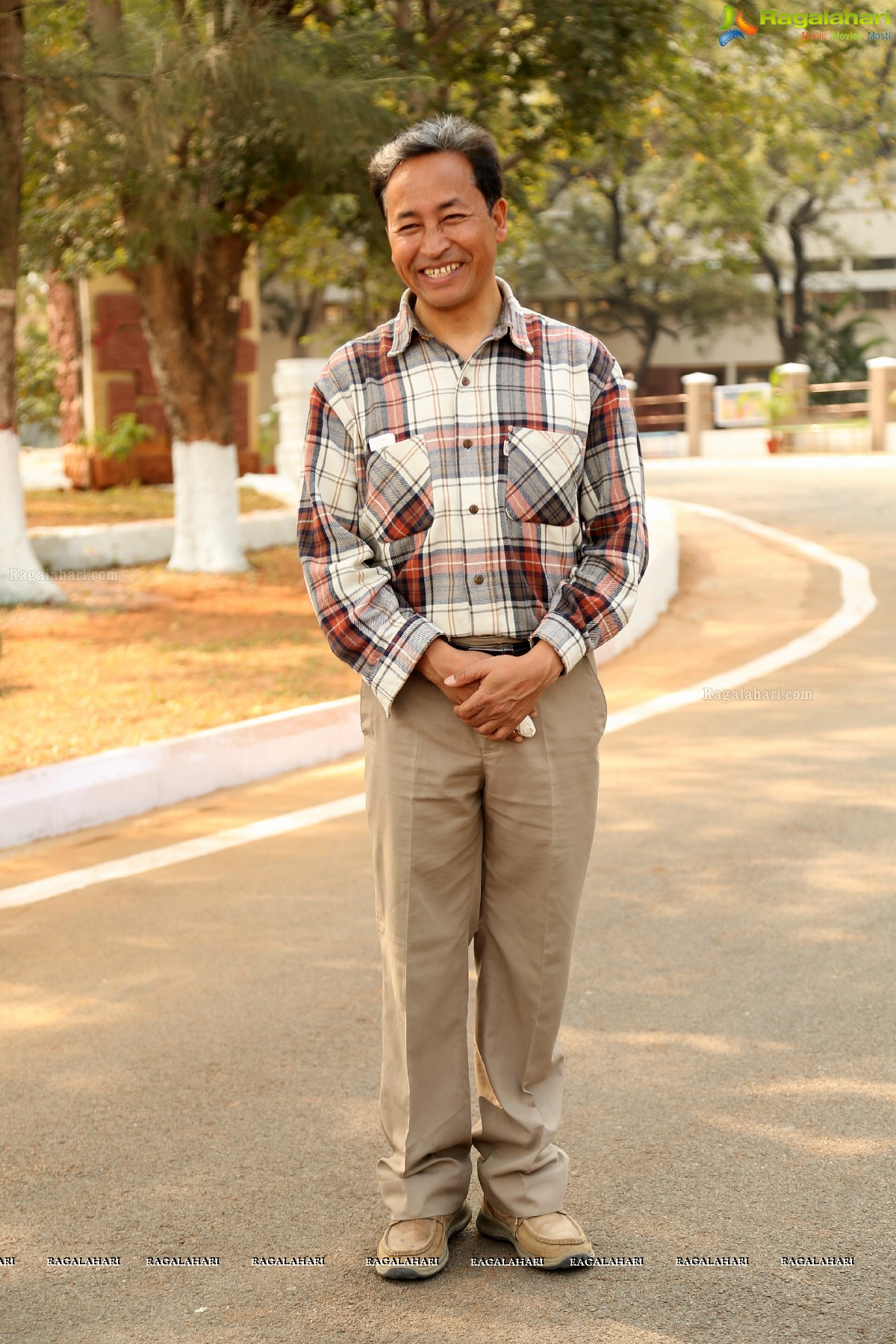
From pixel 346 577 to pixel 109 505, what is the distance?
1308 centimetres

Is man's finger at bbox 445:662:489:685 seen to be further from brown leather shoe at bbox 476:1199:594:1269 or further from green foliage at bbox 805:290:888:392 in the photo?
Answer: green foliage at bbox 805:290:888:392

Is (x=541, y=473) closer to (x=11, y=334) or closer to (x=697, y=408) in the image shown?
(x=11, y=334)

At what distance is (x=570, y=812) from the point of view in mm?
2762

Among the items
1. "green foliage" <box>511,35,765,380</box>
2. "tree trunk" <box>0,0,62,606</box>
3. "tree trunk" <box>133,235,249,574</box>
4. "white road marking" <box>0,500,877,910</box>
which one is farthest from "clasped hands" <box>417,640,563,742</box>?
"green foliage" <box>511,35,765,380</box>

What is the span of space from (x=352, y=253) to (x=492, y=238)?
60.5ft

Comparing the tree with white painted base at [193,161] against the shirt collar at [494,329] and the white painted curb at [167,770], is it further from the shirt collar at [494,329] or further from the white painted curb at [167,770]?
the shirt collar at [494,329]

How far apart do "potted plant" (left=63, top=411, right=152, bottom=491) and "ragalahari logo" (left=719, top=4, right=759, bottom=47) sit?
7.36m

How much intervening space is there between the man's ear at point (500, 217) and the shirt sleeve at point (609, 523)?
1.04 ft

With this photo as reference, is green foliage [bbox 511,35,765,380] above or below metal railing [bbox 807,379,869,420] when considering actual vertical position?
above

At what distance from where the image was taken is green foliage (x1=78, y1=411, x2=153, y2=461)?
655 inches

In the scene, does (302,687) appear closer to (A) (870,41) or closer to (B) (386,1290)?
(B) (386,1290)

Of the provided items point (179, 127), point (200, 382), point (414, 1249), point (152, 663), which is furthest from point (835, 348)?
point (414, 1249)

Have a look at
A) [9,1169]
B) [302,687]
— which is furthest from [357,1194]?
[302,687]

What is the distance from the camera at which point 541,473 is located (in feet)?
8.88
